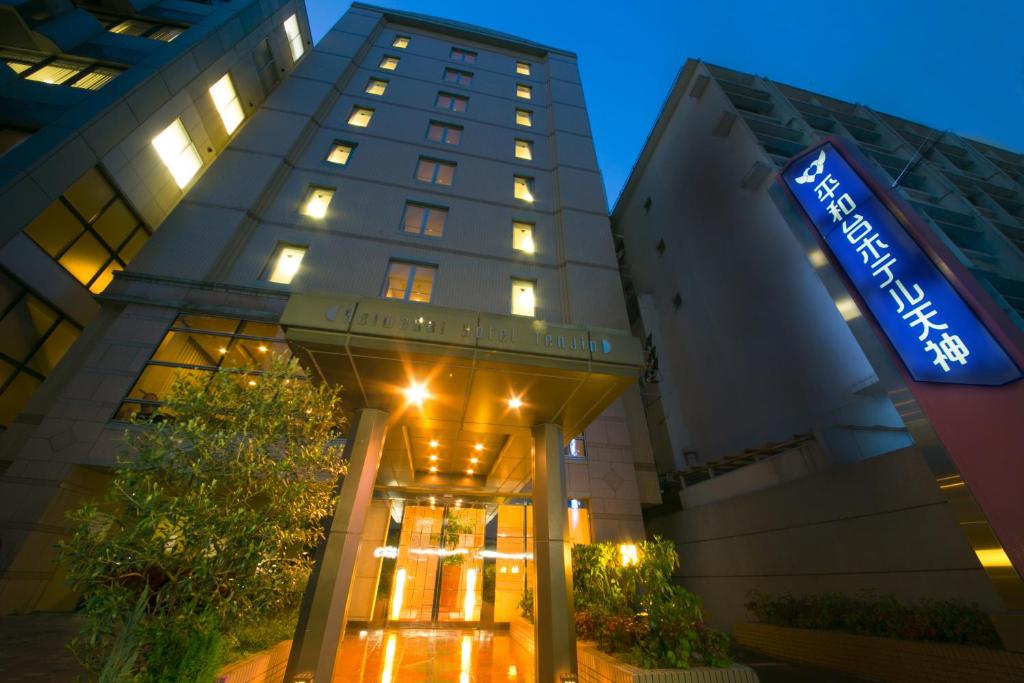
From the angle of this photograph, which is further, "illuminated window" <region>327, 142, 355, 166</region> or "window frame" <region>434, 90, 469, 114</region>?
"window frame" <region>434, 90, 469, 114</region>

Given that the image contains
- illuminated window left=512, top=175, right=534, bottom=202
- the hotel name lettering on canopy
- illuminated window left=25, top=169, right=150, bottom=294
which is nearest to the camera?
the hotel name lettering on canopy

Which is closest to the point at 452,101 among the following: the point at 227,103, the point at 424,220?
the point at 424,220

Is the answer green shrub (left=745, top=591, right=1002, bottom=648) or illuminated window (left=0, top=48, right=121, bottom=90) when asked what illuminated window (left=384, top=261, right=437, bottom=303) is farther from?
green shrub (left=745, top=591, right=1002, bottom=648)

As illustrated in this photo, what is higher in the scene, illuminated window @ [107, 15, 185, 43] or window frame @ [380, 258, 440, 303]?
illuminated window @ [107, 15, 185, 43]

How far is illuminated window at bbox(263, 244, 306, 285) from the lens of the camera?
14938mm

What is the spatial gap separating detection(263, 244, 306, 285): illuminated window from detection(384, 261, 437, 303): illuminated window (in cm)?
359

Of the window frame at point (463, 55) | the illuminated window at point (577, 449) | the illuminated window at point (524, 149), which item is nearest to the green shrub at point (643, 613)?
the illuminated window at point (577, 449)

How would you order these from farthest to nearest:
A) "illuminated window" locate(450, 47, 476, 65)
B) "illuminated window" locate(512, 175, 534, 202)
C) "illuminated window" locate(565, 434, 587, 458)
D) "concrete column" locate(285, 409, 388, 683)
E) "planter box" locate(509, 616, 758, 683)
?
"illuminated window" locate(450, 47, 476, 65), "illuminated window" locate(512, 175, 534, 202), "illuminated window" locate(565, 434, 587, 458), "concrete column" locate(285, 409, 388, 683), "planter box" locate(509, 616, 758, 683)

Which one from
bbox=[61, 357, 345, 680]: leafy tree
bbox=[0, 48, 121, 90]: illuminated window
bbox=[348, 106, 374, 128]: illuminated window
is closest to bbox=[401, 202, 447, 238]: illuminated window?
bbox=[348, 106, 374, 128]: illuminated window

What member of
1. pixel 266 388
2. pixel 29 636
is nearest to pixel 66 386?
pixel 29 636

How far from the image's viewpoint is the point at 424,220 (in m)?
17.6

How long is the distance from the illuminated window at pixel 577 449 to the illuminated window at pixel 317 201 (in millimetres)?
14378

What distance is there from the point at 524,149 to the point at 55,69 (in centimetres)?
1912

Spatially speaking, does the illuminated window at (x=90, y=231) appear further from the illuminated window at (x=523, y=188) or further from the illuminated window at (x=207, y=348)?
the illuminated window at (x=523, y=188)
